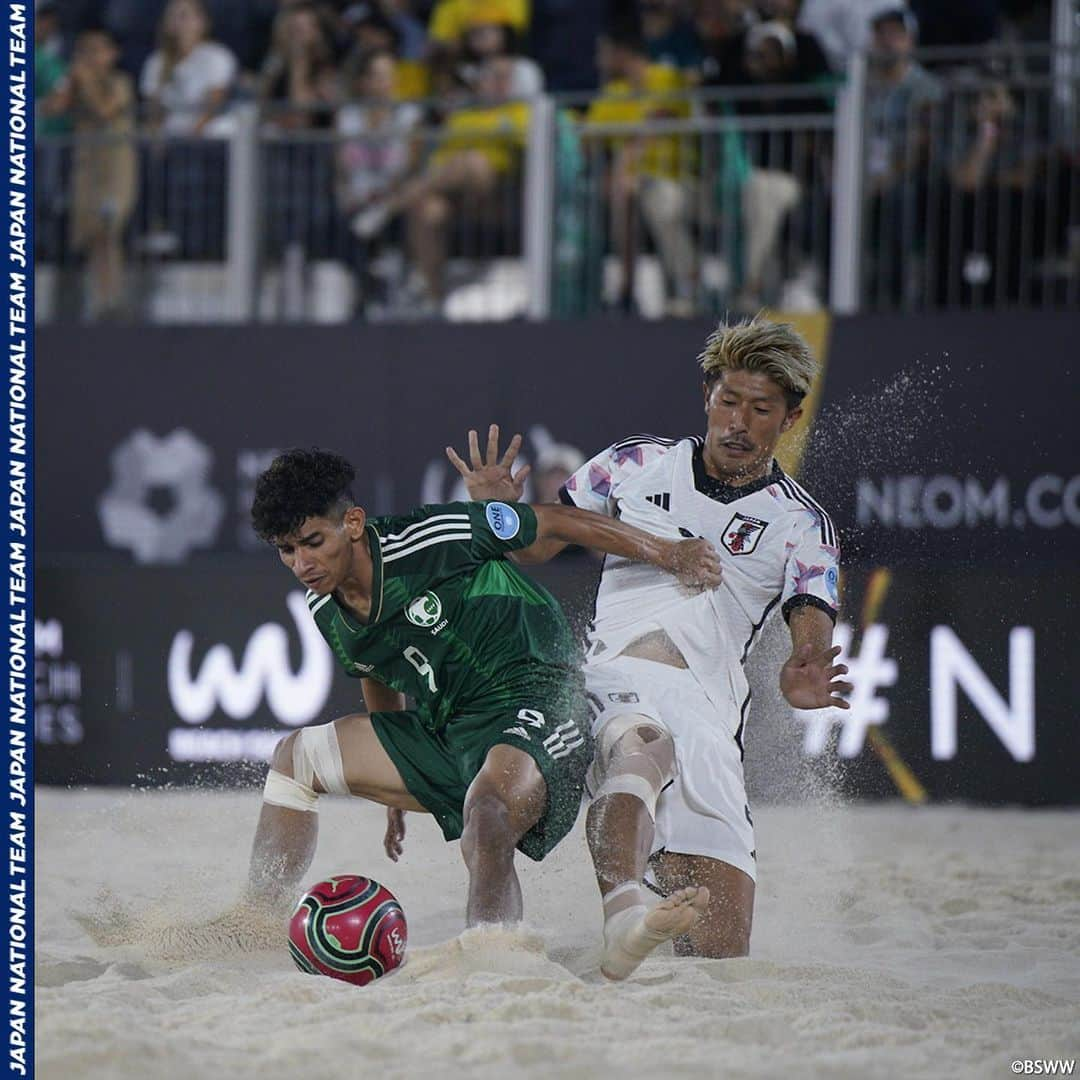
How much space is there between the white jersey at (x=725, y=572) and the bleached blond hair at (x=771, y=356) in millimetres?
335

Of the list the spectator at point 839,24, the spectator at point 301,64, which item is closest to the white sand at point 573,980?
the spectator at point 839,24

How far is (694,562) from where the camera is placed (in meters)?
5.60

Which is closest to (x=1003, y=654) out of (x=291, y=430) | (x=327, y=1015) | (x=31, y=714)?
(x=291, y=430)

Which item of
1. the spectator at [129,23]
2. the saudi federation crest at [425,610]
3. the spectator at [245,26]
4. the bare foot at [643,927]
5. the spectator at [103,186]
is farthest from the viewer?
the spectator at [129,23]

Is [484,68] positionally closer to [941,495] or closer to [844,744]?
[941,495]

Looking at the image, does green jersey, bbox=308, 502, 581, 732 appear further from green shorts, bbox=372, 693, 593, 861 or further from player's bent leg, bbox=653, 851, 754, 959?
player's bent leg, bbox=653, 851, 754, 959

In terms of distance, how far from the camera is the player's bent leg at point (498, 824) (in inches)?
191

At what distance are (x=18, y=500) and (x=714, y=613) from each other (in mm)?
2627

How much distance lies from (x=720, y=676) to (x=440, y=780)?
100cm

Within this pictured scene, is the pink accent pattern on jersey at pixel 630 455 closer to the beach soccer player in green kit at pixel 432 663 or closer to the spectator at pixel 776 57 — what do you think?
the beach soccer player in green kit at pixel 432 663

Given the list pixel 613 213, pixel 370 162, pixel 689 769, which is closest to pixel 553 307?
pixel 613 213

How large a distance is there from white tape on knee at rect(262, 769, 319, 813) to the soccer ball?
1.63 feet

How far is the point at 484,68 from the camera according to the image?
36.4 feet

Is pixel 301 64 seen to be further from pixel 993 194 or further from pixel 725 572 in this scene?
pixel 725 572
